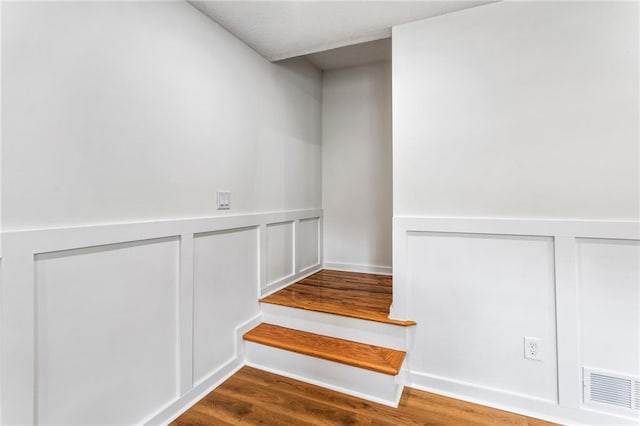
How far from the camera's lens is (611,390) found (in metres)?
1.42

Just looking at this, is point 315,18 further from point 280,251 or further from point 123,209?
point 280,251

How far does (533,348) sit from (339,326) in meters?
1.08

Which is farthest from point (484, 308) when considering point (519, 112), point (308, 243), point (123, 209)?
point (123, 209)

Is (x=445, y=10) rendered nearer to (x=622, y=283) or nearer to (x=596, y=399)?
(x=622, y=283)

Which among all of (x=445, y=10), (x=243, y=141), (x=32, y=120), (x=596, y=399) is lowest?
(x=596, y=399)

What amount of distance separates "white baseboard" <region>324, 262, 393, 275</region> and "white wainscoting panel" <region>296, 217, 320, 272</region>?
178mm

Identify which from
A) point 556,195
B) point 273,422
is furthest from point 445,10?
point 273,422

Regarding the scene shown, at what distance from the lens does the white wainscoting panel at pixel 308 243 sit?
278 centimetres

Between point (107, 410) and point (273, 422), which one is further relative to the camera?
point (273, 422)

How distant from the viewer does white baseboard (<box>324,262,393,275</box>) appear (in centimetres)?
296

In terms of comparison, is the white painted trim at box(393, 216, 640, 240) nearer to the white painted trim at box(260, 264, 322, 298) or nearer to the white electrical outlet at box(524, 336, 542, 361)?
the white electrical outlet at box(524, 336, 542, 361)

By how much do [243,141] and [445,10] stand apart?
147 cm

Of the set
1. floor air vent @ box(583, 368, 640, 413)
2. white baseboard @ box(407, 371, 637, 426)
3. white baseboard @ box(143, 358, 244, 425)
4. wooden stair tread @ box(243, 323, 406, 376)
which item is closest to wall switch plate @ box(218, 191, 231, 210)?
wooden stair tread @ box(243, 323, 406, 376)

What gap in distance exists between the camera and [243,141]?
204 centimetres
